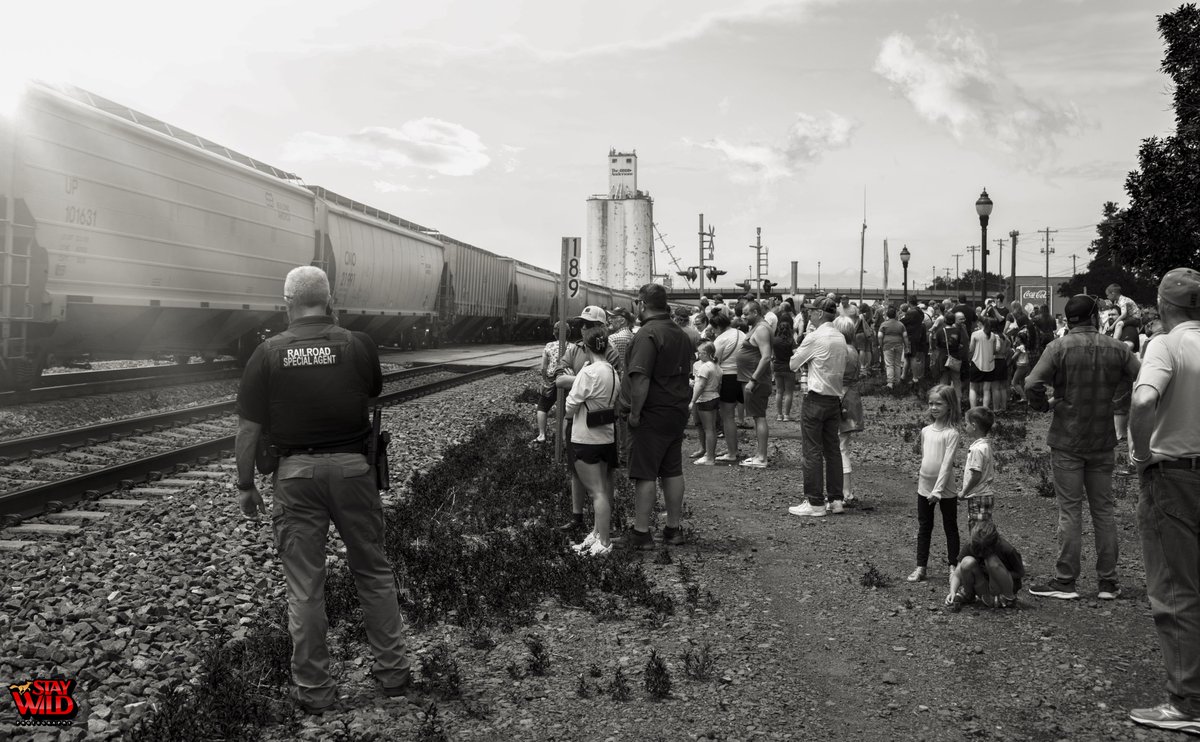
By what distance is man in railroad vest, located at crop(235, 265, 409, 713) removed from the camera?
4.91 metres

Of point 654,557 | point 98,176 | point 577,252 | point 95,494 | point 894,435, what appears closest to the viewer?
point 654,557

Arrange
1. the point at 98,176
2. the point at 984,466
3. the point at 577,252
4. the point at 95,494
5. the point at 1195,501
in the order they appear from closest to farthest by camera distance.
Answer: the point at 1195,501, the point at 984,466, the point at 95,494, the point at 577,252, the point at 98,176

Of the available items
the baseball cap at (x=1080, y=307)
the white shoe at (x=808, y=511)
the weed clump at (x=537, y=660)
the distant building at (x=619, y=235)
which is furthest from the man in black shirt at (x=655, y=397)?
the distant building at (x=619, y=235)

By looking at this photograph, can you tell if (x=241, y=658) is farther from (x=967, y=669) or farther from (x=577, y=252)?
(x=577, y=252)

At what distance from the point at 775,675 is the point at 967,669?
1053mm

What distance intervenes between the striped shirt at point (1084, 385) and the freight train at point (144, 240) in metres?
11.6

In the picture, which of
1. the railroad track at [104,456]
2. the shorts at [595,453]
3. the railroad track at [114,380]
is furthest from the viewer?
the railroad track at [114,380]

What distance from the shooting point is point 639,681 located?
17.9ft

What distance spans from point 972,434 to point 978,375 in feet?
31.0

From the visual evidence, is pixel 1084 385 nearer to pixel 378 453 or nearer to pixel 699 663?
pixel 699 663

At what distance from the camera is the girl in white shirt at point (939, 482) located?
7.27 metres

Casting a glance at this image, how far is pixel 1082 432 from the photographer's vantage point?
6883 mm

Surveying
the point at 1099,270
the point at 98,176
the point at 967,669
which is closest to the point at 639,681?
the point at 967,669

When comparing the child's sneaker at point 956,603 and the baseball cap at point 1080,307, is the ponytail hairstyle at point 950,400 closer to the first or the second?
the baseball cap at point 1080,307
